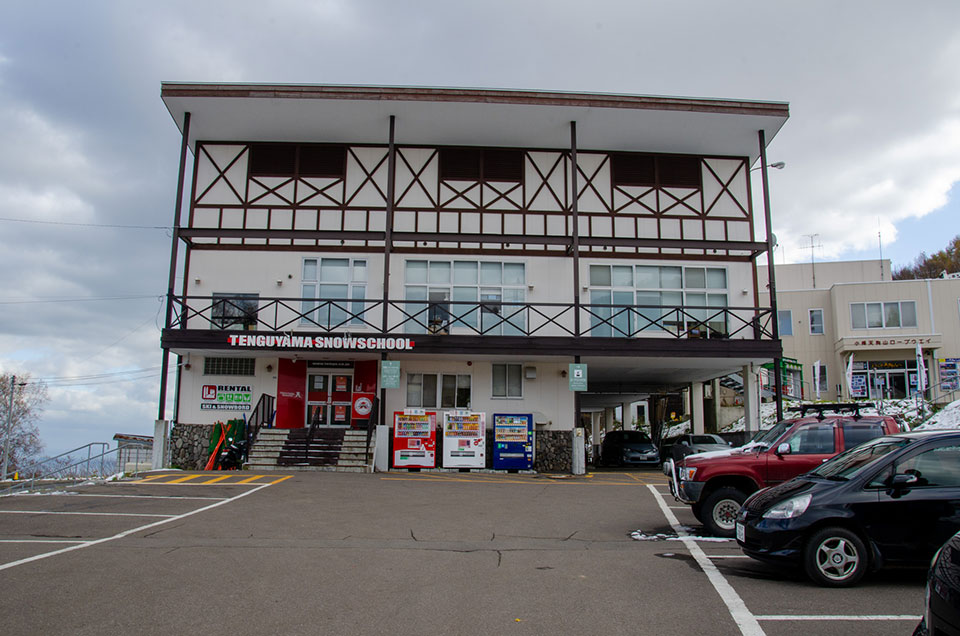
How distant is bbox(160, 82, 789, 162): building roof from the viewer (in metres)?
20.5

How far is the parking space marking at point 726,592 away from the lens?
18.3 ft

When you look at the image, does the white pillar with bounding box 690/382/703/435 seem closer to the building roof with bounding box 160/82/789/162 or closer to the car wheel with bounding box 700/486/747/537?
the building roof with bounding box 160/82/789/162

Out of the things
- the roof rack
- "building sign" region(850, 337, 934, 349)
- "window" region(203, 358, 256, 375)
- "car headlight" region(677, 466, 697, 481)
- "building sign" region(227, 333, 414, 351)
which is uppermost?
"building sign" region(850, 337, 934, 349)

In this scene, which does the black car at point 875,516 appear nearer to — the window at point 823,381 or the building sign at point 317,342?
the building sign at point 317,342

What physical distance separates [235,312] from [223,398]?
2.71 meters

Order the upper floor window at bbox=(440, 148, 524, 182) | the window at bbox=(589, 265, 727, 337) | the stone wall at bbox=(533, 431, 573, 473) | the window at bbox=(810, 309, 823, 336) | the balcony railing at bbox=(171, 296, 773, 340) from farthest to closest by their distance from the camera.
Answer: the window at bbox=(810, 309, 823, 336), the upper floor window at bbox=(440, 148, 524, 182), the window at bbox=(589, 265, 727, 337), the balcony railing at bbox=(171, 296, 773, 340), the stone wall at bbox=(533, 431, 573, 473)

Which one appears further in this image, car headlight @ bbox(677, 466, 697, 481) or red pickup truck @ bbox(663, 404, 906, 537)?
car headlight @ bbox(677, 466, 697, 481)

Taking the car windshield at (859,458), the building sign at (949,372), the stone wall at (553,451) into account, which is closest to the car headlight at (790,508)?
the car windshield at (859,458)

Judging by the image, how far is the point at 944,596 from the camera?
3.50 meters

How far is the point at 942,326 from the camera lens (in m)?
32.6

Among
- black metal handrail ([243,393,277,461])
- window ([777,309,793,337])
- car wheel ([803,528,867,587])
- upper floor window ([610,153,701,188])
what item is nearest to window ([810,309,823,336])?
window ([777,309,793,337])

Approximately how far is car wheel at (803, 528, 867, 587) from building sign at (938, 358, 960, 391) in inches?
1171

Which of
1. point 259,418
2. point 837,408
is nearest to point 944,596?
point 837,408

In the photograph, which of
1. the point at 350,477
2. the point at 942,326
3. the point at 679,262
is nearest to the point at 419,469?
the point at 350,477
